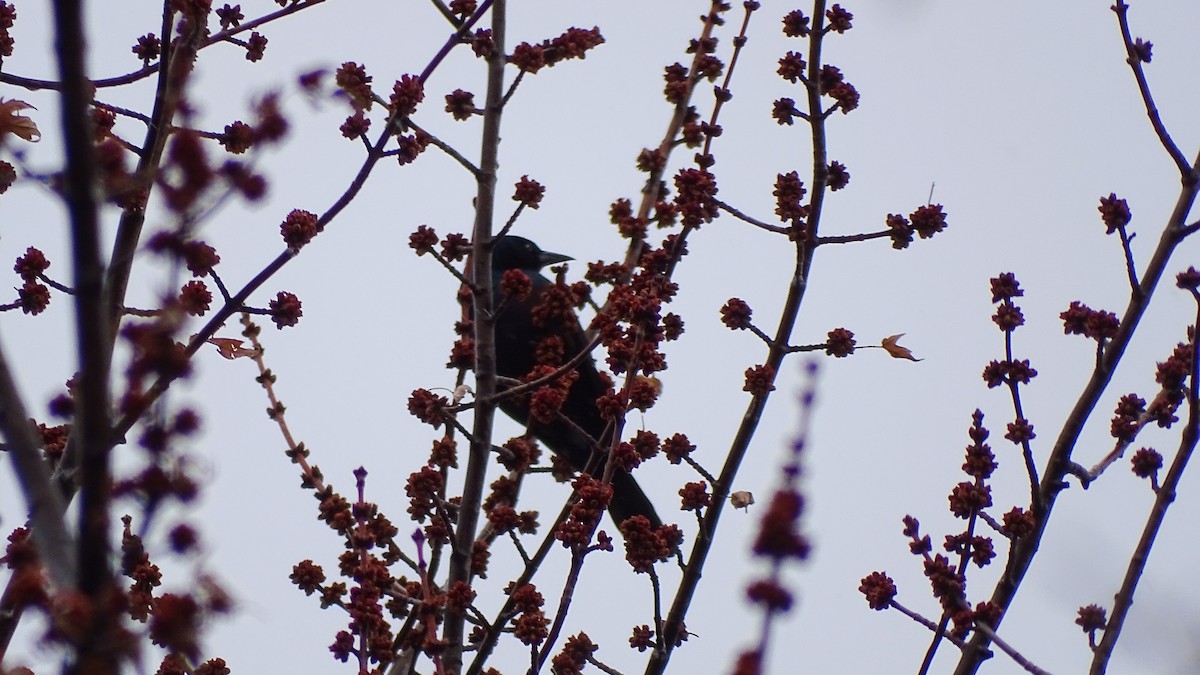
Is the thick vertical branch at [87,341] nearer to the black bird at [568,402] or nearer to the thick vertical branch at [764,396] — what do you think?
Answer: the thick vertical branch at [764,396]

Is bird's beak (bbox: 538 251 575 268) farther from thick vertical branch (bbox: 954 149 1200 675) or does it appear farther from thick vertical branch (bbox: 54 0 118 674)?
thick vertical branch (bbox: 54 0 118 674)

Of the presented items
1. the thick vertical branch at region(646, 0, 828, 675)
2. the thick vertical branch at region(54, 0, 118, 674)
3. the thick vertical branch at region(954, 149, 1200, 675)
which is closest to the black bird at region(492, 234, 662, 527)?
the thick vertical branch at region(646, 0, 828, 675)

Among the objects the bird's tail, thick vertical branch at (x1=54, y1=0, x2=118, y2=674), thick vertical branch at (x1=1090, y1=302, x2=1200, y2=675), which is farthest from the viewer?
the bird's tail

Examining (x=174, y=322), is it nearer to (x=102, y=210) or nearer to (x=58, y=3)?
(x=102, y=210)

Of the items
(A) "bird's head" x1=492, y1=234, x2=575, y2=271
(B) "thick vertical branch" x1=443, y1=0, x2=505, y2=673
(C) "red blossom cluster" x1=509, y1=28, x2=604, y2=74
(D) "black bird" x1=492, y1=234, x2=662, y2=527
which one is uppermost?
(A) "bird's head" x1=492, y1=234, x2=575, y2=271

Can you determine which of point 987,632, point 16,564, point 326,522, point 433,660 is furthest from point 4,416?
point 987,632

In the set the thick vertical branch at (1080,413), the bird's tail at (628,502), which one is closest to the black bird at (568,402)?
the bird's tail at (628,502)

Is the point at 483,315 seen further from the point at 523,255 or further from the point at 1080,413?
the point at 523,255

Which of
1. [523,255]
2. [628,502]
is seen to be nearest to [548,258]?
[523,255]

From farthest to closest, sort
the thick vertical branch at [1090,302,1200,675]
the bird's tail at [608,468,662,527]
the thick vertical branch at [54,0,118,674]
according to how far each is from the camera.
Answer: the bird's tail at [608,468,662,527], the thick vertical branch at [1090,302,1200,675], the thick vertical branch at [54,0,118,674]

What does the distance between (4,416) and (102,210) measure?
352 millimetres

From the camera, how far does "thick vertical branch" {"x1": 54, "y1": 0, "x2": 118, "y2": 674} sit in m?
0.90

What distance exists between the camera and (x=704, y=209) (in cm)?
307

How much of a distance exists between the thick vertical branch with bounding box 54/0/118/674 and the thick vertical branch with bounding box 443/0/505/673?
1.74m
